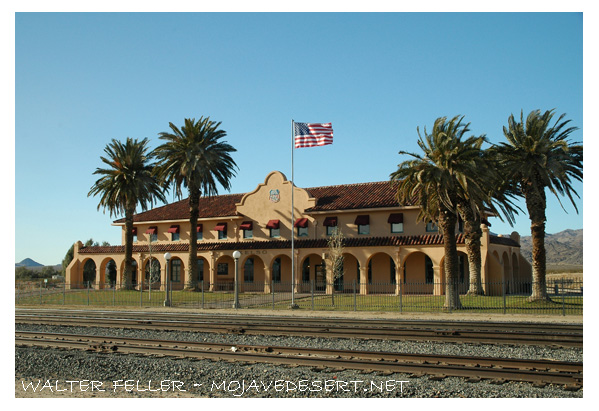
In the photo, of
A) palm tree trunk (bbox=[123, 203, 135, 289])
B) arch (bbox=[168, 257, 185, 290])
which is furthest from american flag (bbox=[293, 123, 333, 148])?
arch (bbox=[168, 257, 185, 290])

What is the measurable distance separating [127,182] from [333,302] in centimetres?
2667

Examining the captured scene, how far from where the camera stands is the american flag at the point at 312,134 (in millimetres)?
36312

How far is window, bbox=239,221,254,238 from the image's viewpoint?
52.0 m

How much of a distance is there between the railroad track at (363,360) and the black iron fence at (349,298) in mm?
14383

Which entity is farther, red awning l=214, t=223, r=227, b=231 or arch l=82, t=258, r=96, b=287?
arch l=82, t=258, r=96, b=287

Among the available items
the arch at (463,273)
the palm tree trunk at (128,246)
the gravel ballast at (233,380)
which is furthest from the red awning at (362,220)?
the gravel ballast at (233,380)

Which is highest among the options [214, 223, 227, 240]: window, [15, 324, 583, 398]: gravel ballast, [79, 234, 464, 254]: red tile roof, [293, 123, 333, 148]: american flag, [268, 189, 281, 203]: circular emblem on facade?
[293, 123, 333, 148]: american flag

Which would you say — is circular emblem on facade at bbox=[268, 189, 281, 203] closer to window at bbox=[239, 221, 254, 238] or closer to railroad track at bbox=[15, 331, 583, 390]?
window at bbox=[239, 221, 254, 238]

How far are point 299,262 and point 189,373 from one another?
3467cm

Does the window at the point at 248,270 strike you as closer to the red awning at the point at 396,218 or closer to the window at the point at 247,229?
the window at the point at 247,229

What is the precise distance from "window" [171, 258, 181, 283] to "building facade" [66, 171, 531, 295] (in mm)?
96

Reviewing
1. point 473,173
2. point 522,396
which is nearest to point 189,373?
point 522,396

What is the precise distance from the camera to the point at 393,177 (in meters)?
33.2
